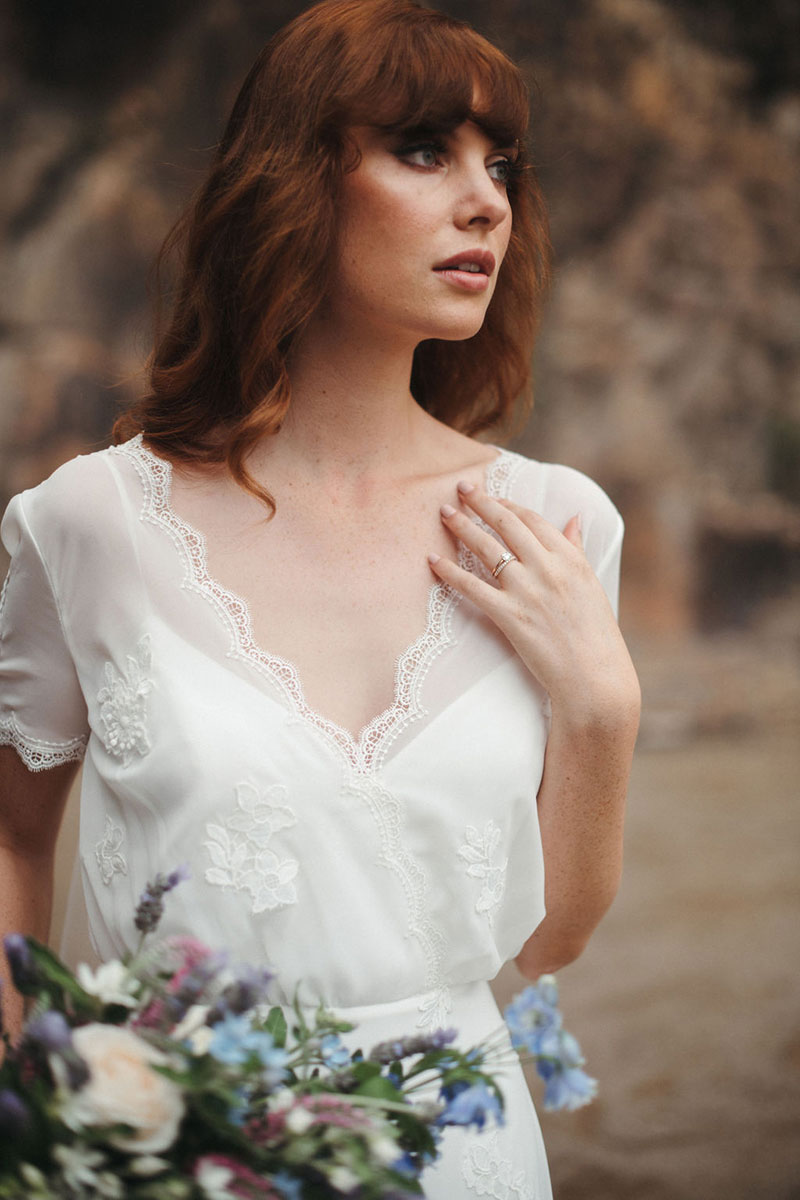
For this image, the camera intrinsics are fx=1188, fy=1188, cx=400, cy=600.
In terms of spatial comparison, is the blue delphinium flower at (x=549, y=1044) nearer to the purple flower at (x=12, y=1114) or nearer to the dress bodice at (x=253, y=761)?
the purple flower at (x=12, y=1114)

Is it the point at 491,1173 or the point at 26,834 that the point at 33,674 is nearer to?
the point at 26,834

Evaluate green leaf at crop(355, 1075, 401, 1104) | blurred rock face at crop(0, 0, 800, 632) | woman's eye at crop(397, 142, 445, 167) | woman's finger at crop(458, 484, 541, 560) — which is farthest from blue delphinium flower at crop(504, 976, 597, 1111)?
blurred rock face at crop(0, 0, 800, 632)

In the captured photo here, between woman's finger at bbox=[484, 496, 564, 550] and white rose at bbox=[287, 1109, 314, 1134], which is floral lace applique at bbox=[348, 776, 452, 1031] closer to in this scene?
woman's finger at bbox=[484, 496, 564, 550]

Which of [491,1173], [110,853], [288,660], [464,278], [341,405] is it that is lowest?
[491,1173]

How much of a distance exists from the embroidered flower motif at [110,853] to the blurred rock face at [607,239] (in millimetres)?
3057

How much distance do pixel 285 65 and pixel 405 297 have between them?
31cm

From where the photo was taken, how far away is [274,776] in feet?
4.03

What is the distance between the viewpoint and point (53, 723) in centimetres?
142

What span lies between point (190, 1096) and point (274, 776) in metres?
0.54

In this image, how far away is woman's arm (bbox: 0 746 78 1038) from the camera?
4.75ft

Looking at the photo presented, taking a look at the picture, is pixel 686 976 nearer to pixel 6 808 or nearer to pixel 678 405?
pixel 678 405

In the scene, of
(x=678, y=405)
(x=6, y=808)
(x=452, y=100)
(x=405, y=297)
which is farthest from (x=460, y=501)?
(x=678, y=405)

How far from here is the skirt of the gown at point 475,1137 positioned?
4.17 feet

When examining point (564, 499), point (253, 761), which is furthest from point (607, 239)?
point (253, 761)
